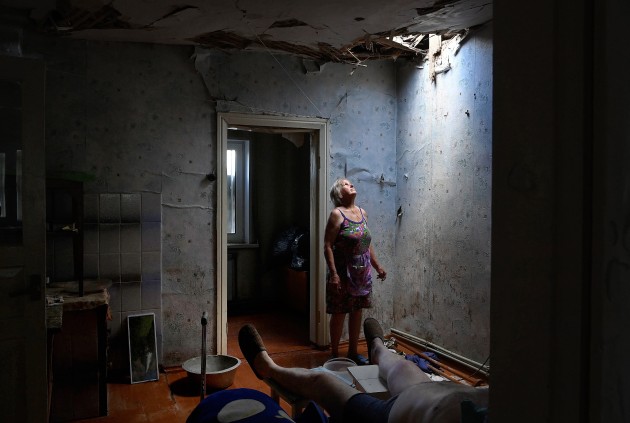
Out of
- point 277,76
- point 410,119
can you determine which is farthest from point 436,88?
point 277,76

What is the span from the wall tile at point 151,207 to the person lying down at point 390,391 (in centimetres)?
119

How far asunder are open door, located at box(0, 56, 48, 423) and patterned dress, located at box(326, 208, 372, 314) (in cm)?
208

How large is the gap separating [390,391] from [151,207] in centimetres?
225

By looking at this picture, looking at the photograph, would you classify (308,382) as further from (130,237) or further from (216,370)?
(130,237)

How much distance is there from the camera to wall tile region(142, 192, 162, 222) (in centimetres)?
336

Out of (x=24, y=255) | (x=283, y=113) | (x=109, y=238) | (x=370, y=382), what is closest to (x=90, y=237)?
(x=109, y=238)

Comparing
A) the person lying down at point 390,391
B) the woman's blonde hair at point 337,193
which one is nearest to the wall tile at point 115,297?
the person lying down at point 390,391

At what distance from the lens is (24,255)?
1.77m

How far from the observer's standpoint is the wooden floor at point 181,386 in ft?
8.82

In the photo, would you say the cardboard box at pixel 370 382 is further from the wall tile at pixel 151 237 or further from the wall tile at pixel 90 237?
the wall tile at pixel 90 237

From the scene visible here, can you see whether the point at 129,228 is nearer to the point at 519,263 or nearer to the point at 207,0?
the point at 207,0

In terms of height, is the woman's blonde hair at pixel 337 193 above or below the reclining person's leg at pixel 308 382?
above

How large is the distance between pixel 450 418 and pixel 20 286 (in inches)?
65.1

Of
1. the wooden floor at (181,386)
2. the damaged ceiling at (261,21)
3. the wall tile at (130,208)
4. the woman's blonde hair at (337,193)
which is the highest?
the damaged ceiling at (261,21)
